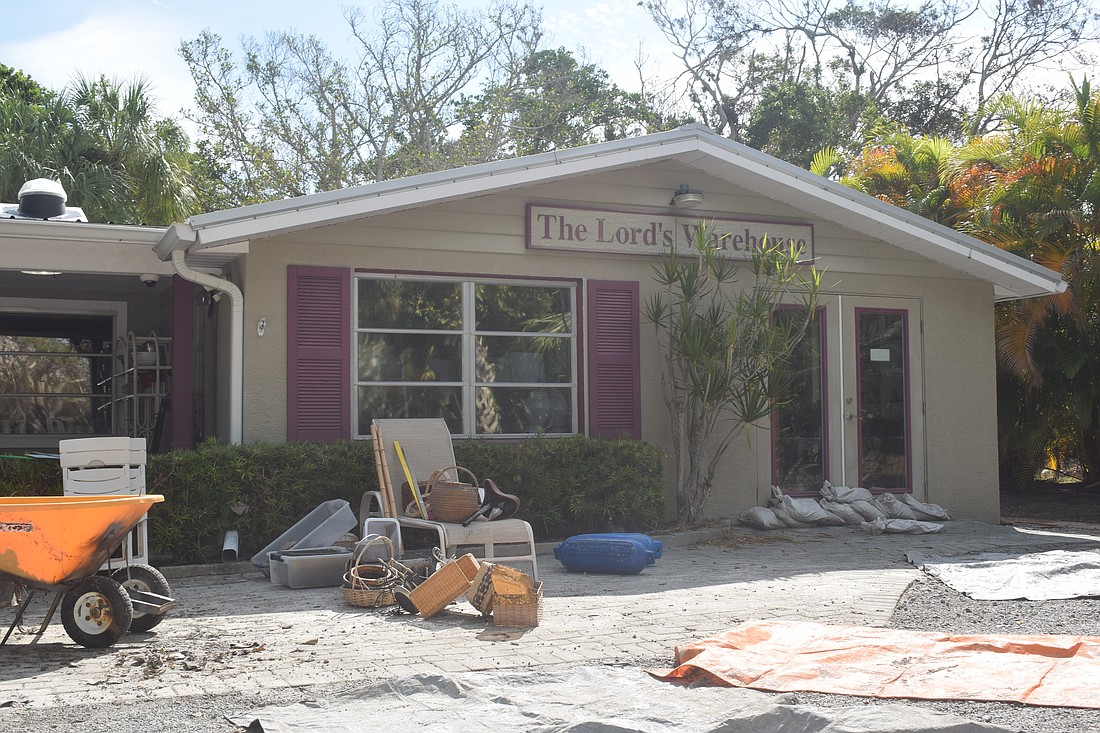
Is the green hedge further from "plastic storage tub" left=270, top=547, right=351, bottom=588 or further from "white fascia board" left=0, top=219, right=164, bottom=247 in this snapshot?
"white fascia board" left=0, top=219, right=164, bottom=247

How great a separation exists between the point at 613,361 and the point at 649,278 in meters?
0.87

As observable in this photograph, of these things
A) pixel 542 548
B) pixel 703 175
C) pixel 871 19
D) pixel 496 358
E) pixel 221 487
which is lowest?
pixel 542 548

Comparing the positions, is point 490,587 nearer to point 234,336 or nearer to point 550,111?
point 234,336

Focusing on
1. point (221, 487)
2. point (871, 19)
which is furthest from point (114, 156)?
point (871, 19)

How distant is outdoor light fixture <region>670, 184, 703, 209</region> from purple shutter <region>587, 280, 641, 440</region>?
0.84m

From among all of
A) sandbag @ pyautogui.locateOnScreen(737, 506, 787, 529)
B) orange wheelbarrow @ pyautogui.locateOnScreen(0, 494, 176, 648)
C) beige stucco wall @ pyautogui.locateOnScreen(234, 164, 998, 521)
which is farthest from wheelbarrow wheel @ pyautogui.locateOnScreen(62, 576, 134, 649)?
sandbag @ pyautogui.locateOnScreen(737, 506, 787, 529)

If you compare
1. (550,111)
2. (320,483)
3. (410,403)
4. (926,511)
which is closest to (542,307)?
(410,403)

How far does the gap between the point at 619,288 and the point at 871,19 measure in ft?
68.8

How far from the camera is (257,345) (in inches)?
333

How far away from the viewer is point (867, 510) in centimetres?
995

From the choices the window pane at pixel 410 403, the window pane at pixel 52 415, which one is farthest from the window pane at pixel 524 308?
the window pane at pixel 52 415

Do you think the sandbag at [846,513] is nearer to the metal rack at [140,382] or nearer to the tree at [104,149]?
the metal rack at [140,382]

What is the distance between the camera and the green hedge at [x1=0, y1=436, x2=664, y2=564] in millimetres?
7535

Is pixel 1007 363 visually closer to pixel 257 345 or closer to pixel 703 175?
pixel 703 175
